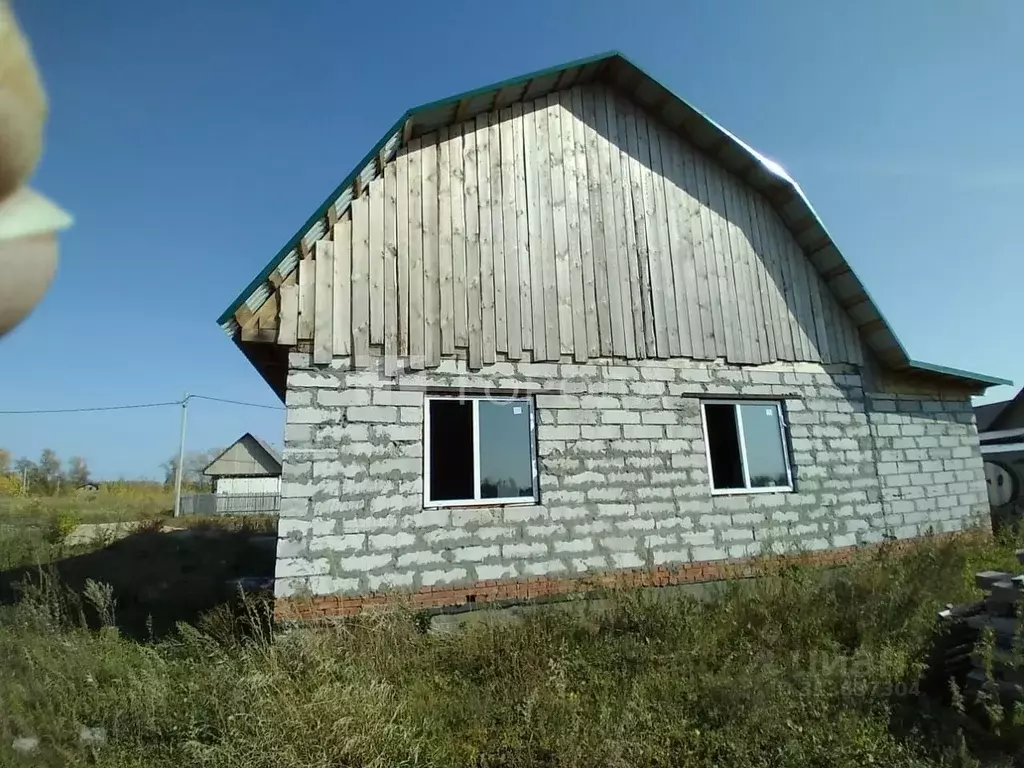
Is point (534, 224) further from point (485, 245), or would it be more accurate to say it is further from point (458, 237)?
point (458, 237)

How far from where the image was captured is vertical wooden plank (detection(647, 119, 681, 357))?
897 centimetres

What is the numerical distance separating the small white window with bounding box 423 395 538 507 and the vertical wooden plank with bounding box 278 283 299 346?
176 centimetres

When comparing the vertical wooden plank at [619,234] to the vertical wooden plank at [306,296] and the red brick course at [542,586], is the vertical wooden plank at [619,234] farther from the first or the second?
the vertical wooden plank at [306,296]

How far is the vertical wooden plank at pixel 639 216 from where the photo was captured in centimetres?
882

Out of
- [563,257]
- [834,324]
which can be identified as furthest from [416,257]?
[834,324]

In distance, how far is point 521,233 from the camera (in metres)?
8.53

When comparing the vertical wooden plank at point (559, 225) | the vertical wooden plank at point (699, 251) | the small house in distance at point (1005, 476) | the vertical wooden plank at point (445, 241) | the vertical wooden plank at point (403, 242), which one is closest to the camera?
the vertical wooden plank at point (403, 242)

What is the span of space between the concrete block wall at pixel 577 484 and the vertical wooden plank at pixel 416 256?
39 cm

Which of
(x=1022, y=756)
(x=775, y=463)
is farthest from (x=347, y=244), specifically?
(x=1022, y=756)

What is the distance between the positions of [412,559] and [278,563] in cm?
145

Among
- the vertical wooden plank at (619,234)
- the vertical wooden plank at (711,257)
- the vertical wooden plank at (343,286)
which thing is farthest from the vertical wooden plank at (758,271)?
the vertical wooden plank at (343,286)

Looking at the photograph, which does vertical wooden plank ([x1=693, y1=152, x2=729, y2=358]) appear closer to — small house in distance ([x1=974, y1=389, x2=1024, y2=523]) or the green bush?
small house in distance ([x1=974, y1=389, x2=1024, y2=523])

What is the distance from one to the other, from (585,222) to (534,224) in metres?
0.83

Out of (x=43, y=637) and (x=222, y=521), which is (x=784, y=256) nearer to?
(x=43, y=637)
